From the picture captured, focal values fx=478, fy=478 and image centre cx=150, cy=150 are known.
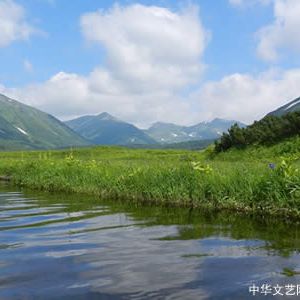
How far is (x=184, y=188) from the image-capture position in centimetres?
1634

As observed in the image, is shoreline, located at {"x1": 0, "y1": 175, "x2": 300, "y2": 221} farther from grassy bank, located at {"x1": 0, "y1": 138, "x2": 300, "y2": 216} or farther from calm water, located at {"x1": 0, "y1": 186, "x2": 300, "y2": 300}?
calm water, located at {"x1": 0, "y1": 186, "x2": 300, "y2": 300}

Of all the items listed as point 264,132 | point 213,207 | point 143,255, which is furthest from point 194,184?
point 264,132

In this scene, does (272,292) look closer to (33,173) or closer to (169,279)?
(169,279)

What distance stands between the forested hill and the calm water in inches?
955

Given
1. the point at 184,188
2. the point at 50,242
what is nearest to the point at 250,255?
the point at 50,242

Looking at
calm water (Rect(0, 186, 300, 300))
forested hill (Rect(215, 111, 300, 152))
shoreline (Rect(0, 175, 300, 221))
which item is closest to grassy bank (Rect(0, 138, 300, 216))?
shoreline (Rect(0, 175, 300, 221))

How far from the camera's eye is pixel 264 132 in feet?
124

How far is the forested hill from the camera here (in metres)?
36.3

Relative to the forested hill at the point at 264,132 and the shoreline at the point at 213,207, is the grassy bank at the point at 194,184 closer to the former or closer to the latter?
the shoreline at the point at 213,207

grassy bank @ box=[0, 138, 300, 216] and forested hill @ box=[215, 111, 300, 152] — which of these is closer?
grassy bank @ box=[0, 138, 300, 216]

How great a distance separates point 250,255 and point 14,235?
5407 millimetres

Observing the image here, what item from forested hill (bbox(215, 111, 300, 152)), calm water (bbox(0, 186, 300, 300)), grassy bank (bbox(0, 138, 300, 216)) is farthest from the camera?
forested hill (bbox(215, 111, 300, 152))

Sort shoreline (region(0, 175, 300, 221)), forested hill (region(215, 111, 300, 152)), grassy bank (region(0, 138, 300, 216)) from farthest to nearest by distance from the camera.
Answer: forested hill (region(215, 111, 300, 152)), grassy bank (region(0, 138, 300, 216)), shoreline (region(0, 175, 300, 221))

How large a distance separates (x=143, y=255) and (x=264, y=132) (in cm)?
3074
